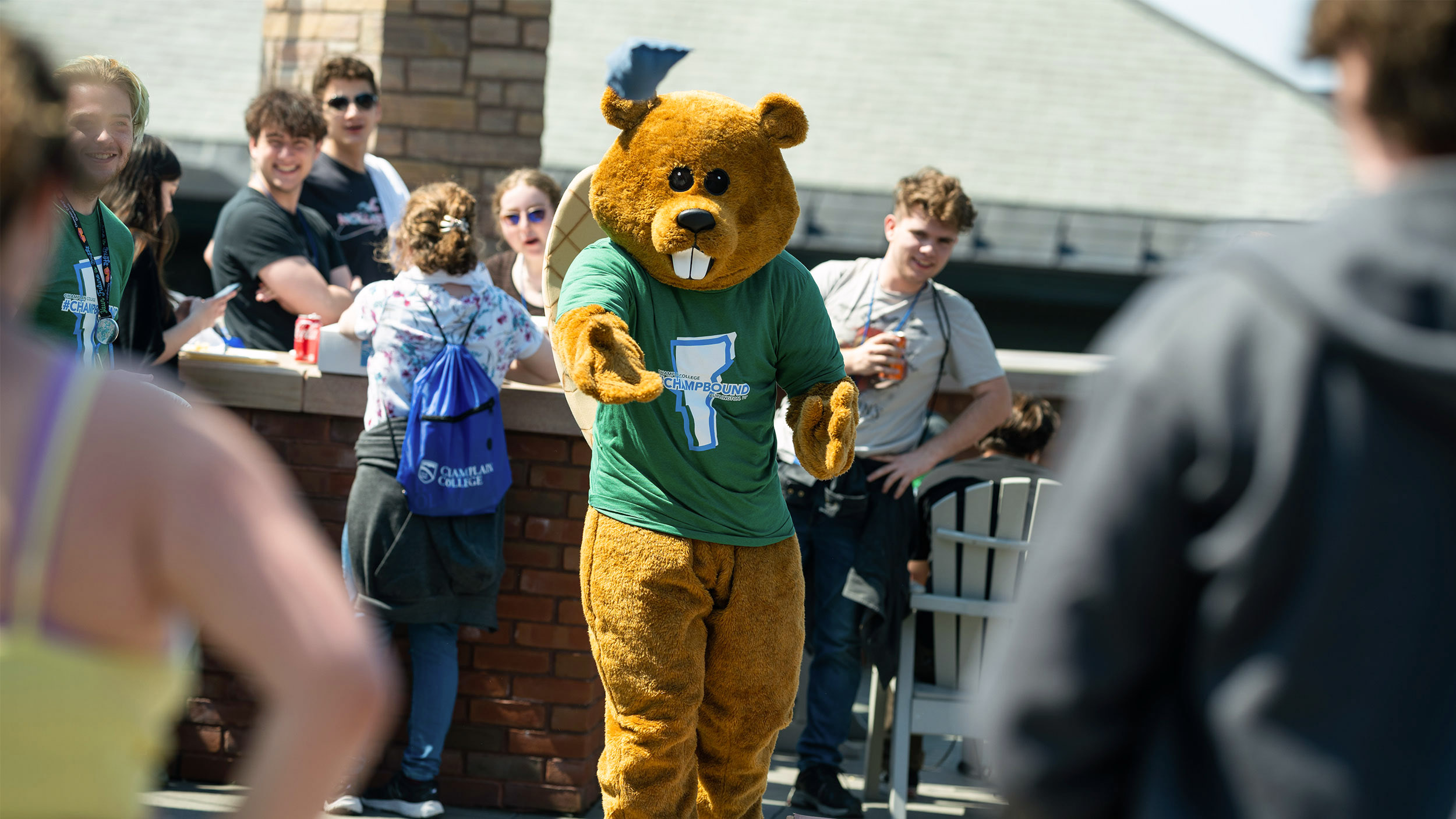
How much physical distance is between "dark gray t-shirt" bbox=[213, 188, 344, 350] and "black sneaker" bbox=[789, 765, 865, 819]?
2.49m

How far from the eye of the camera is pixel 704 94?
12.1 feet

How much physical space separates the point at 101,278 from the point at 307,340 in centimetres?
109

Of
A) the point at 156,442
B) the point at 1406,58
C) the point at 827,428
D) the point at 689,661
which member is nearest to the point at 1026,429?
the point at 827,428

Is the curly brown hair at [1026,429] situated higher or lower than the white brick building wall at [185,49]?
lower

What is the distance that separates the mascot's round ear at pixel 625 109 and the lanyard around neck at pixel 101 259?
1.38 meters

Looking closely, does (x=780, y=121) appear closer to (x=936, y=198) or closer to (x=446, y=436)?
(x=936, y=198)

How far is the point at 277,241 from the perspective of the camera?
485 cm

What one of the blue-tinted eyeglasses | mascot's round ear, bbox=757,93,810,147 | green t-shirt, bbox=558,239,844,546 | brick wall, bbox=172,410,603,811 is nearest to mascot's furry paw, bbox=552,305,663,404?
green t-shirt, bbox=558,239,844,546

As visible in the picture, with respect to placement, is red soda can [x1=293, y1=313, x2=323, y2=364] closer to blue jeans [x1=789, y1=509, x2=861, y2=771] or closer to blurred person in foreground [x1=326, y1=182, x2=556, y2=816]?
blurred person in foreground [x1=326, y1=182, x2=556, y2=816]

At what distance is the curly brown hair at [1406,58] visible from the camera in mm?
1241

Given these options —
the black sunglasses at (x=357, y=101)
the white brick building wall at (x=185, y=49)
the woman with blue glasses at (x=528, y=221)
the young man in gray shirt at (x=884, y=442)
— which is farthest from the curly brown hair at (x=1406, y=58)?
the white brick building wall at (x=185, y=49)

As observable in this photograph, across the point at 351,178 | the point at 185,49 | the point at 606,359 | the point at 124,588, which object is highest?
the point at 185,49

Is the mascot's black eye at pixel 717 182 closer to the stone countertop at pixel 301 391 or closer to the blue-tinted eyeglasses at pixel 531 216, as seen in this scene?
the stone countertop at pixel 301 391

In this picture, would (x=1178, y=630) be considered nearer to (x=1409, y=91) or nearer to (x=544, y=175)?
(x=1409, y=91)
